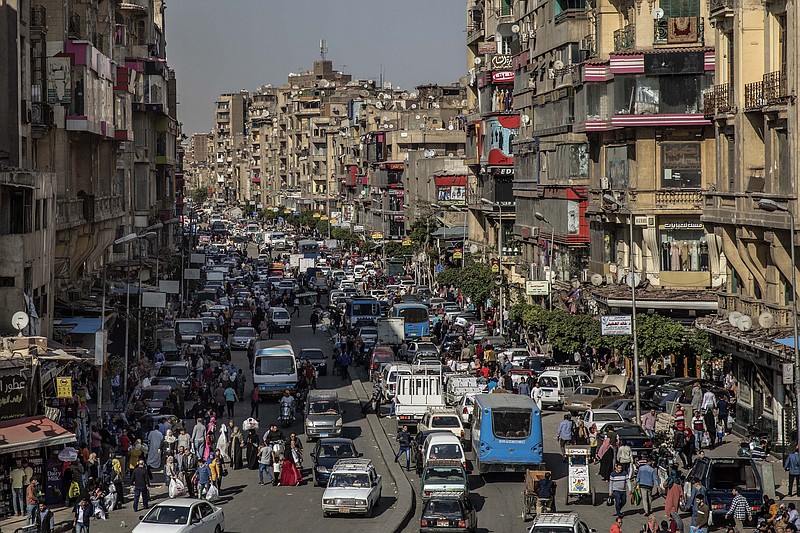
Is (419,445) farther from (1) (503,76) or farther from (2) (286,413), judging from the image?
(1) (503,76)

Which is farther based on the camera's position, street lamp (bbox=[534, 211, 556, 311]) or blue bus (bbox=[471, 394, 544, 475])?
street lamp (bbox=[534, 211, 556, 311])

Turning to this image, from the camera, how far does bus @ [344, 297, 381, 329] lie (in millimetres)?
77250

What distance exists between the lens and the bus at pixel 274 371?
176ft

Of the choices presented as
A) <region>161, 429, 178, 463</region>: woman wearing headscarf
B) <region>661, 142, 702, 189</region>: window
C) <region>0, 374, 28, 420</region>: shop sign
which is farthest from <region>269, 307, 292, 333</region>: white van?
<region>0, 374, 28, 420</region>: shop sign

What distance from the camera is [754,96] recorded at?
130 ft

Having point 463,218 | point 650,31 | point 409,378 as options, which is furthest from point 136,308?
point 463,218

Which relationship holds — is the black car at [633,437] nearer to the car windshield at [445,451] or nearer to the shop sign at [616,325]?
the car windshield at [445,451]

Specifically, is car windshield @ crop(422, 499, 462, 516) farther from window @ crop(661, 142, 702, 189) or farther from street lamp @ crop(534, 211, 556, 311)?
street lamp @ crop(534, 211, 556, 311)

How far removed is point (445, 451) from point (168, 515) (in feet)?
31.2

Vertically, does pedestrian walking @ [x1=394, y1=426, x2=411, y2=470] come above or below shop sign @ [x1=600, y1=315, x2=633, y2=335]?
below

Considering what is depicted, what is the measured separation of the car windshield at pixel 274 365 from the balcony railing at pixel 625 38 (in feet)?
60.3

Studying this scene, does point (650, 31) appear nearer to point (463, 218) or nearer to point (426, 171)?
point (463, 218)

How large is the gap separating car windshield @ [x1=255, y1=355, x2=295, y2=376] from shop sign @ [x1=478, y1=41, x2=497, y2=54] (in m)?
44.1

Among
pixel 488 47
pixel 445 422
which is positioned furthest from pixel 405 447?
pixel 488 47
